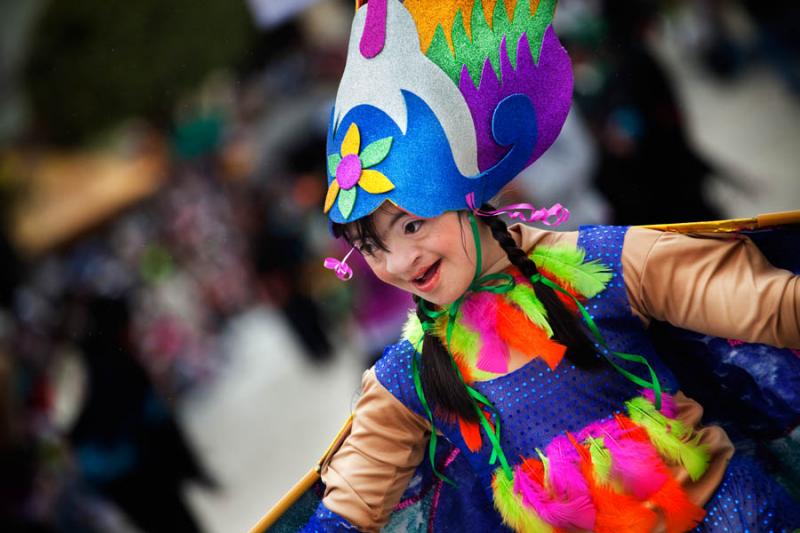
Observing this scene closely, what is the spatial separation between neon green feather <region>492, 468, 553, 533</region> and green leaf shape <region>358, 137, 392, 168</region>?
67cm

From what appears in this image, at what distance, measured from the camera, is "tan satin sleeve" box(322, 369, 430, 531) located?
6.06ft

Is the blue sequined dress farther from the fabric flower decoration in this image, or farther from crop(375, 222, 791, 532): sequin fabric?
the fabric flower decoration

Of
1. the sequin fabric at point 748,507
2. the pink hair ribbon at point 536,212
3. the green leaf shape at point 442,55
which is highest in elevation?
the green leaf shape at point 442,55

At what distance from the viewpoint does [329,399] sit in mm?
6016

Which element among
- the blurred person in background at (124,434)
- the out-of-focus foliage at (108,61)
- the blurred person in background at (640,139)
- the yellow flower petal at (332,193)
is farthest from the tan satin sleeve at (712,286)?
the out-of-focus foliage at (108,61)

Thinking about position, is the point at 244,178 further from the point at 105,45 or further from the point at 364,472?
the point at 364,472

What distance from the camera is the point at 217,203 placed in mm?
8555

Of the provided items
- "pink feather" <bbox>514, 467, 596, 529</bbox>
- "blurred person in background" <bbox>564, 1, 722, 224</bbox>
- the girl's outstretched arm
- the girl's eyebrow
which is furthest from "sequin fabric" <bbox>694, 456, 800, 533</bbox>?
"blurred person in background" <bbox>564, 1, 722, 224</bbox>

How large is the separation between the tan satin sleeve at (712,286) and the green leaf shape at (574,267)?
52mm

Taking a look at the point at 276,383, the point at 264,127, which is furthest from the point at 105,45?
the point at 276,383

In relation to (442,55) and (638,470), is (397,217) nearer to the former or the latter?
(442,55)

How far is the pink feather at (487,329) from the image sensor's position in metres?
1.77

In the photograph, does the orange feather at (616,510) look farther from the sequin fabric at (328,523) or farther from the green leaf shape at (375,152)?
the green leaf shape at (375,152)

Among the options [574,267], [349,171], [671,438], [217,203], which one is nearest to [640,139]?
[574,267]
